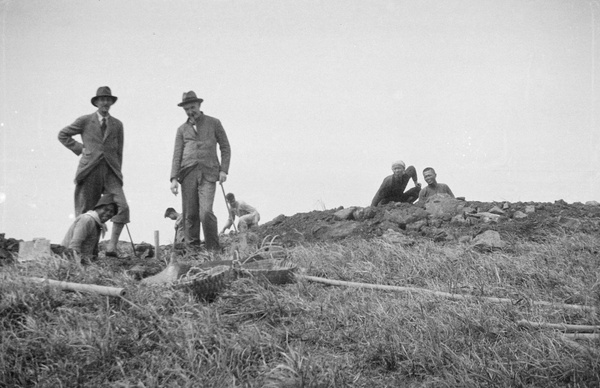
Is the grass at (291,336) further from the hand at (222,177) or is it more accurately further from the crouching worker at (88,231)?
the hand at (222,177)

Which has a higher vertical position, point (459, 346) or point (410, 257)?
point (410, 257)

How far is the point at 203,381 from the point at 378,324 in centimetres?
108

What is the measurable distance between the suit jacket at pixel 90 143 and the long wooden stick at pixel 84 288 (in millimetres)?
3098

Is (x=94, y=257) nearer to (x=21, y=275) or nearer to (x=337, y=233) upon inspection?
(x=21, y=275)

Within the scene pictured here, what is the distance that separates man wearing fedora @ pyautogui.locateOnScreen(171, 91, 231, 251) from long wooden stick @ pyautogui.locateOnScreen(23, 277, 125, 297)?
3358 millimetres

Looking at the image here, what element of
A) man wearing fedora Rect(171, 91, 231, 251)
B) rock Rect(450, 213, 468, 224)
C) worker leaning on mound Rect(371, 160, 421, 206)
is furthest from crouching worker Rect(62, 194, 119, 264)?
worker leaning on mound Rect(371, 160, 421, 206)

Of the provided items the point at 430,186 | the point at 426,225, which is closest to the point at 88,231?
the point at 426,225

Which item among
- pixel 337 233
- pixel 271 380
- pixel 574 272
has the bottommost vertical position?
pixel 271 380

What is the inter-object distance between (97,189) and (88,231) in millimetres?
988

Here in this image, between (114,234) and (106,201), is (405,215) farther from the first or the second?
(106,201)

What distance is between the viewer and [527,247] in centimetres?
548

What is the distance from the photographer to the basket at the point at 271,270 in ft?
12.7

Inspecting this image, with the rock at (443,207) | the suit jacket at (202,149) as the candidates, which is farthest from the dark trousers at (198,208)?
the rock at (443,207)

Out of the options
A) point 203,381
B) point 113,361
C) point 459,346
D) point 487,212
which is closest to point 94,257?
point 113,361
